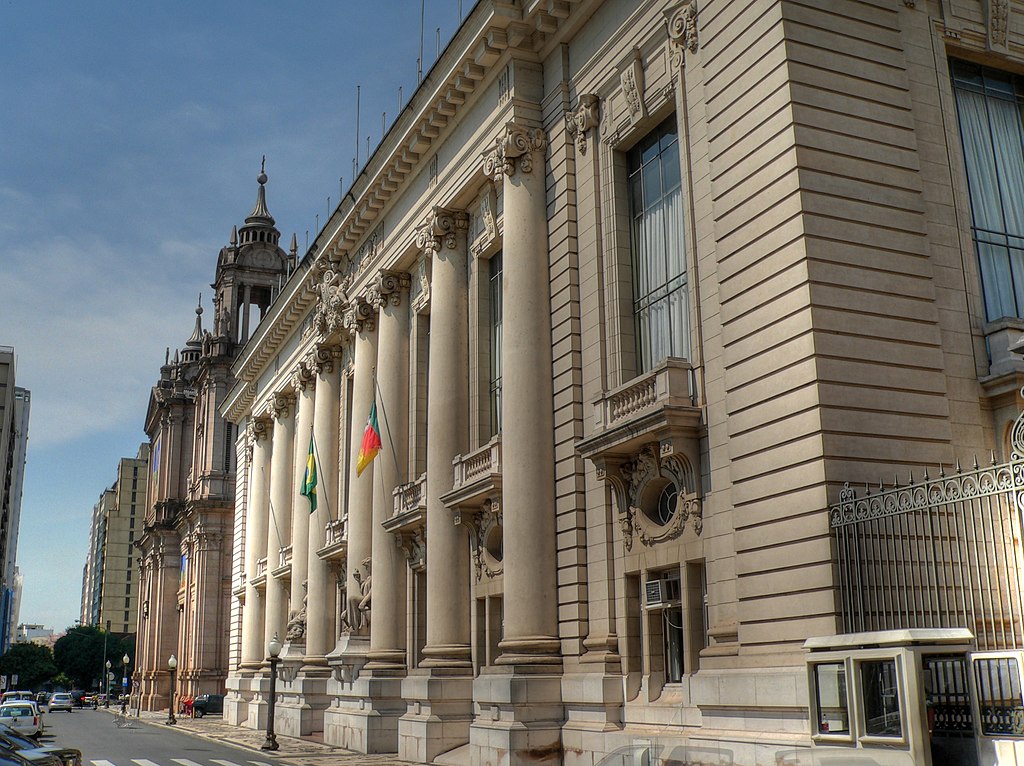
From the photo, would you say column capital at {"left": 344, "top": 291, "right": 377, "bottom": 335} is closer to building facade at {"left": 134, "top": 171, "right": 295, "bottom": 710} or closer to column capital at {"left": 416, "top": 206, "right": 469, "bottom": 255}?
column capital at {"left": 416, "top": 206, "right": 469, "bottom": 255}

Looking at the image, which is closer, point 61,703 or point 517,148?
point 517,148

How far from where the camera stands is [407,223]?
35.4 m

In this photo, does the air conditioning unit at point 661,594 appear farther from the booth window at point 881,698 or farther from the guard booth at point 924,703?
the booth window at point 881,698

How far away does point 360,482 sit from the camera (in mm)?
37844

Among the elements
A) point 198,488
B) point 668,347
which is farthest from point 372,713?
point 198,488

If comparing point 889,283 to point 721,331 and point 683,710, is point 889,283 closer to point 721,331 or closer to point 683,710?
point 721,331

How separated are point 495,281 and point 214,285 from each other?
67118 mm

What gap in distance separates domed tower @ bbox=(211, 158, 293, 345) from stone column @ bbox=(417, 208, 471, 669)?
59.7 m

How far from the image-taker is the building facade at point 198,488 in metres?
82.2

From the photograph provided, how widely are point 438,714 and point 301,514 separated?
67.7ft

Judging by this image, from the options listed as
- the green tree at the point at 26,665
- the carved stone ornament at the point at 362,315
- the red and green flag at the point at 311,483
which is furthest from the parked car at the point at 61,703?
the carved stone ornament at the point at 362,315

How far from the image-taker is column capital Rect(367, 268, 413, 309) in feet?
120

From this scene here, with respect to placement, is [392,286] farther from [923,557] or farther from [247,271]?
[247,271]

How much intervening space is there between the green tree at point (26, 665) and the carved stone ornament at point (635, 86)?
15797 centimetres
